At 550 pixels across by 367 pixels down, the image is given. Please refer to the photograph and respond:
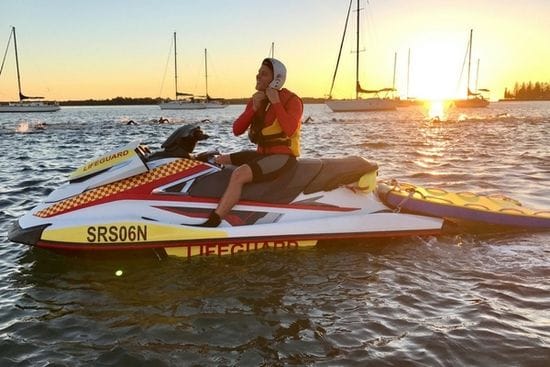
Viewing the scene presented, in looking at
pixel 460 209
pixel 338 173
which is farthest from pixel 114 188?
pixel 460 209

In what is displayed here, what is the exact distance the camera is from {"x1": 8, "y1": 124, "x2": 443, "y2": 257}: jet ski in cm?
561

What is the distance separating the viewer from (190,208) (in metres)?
5.93

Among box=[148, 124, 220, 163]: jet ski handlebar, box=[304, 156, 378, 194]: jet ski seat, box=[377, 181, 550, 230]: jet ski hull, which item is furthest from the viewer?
box=[377, 181, 550, 230]: jet ski hull

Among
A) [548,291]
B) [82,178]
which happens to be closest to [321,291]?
[548,291]

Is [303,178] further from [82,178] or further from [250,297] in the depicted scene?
[82,178]

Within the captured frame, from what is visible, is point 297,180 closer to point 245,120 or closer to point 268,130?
point 268,130

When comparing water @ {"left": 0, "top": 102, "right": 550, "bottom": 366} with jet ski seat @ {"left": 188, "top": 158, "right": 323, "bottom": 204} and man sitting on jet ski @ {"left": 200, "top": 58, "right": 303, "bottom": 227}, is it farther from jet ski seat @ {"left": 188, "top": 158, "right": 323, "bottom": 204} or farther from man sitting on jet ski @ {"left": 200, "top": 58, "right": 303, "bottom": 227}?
man sitting on jet ski @ {"left": 200, "top": 58, "right": 303, "bottom": 227}

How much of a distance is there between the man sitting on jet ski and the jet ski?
0.15 meters

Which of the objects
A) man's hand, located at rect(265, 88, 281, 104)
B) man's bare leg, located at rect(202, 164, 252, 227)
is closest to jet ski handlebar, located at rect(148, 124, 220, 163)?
man's bare leg, located at rect(202, 164, 252, 227)

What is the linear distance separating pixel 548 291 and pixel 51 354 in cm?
434

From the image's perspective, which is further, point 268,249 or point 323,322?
point 268,249

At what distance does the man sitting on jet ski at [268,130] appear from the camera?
228 inches

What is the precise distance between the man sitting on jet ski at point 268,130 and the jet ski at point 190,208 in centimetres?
15

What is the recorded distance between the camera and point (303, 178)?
6250mm
